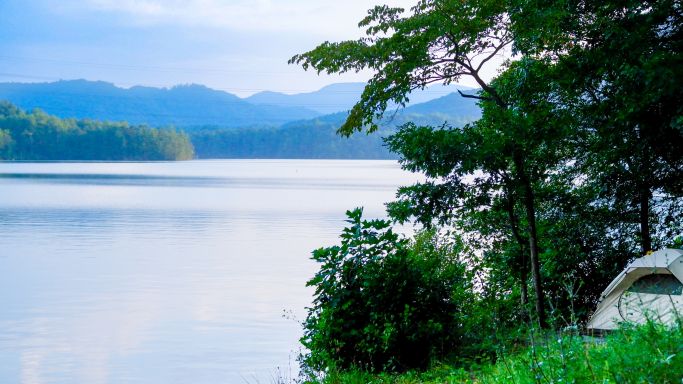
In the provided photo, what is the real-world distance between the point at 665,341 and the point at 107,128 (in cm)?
17588

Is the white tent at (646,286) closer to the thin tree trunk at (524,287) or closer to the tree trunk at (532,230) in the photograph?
the tree trunk at (532,230)

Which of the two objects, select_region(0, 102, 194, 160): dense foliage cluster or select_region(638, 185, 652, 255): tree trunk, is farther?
select_region(0, 102, 194, 160): dense foliage cluster

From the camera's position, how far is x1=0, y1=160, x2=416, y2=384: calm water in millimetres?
14383

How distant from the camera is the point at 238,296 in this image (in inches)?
832

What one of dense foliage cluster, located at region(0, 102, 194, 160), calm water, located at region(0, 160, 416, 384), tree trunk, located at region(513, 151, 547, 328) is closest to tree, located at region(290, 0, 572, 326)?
tree trunk, located at region(513, 151, 547, 328)

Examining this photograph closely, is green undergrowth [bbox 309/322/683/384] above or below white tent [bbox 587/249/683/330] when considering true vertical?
above

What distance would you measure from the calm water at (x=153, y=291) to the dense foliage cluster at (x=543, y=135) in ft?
14.3

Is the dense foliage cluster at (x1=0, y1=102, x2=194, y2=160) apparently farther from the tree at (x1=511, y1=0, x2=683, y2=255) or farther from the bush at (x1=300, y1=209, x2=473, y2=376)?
the bush at (x1=300, y1=209, x2=473, y2=376)

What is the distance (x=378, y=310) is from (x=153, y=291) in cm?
1406

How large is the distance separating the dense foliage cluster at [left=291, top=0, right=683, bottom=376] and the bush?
0.98ft

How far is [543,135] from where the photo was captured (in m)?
11.3

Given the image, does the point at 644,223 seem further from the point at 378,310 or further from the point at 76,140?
the point at 76,140

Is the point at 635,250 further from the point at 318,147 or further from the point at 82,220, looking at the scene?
the point at 318,147

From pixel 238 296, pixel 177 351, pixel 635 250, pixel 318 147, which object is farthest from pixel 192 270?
pixel 318 147
